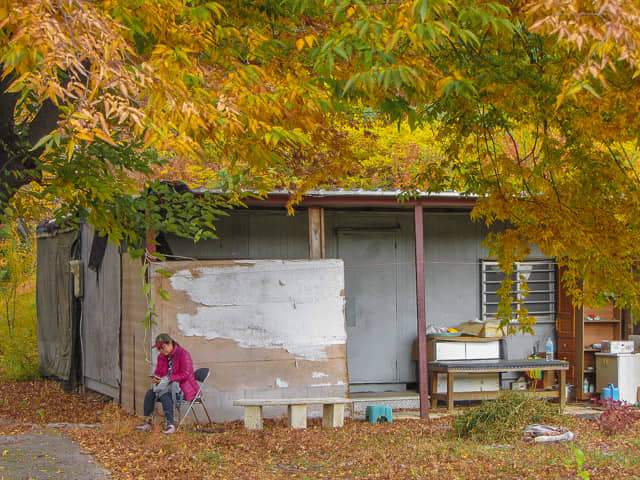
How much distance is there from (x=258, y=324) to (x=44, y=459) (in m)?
3.51

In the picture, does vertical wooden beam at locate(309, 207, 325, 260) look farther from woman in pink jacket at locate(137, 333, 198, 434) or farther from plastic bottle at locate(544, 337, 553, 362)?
plastic bottle at locate(544, 337, 553, 362)

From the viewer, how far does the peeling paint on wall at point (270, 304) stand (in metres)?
10.2

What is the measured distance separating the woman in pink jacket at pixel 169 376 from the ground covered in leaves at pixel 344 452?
1.21 ft

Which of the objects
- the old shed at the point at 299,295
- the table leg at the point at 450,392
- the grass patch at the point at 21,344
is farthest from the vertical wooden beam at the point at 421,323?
the grass patch at the point at 21,344

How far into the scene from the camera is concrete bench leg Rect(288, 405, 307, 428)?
9.73 meters

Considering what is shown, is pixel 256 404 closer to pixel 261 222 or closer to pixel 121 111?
pixel 261 222

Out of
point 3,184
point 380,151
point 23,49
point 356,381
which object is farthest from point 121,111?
point 380,151

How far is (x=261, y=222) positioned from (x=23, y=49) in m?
7.40

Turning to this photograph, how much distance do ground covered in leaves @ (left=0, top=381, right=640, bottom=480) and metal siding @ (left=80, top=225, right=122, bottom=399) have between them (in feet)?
4.97

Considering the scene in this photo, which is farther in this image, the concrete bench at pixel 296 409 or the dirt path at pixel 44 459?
the concrete bench at pixel 296 409

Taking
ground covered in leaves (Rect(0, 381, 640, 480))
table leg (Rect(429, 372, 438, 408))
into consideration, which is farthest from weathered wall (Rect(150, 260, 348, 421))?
table leg (Rect(429, 372, 438, 408))

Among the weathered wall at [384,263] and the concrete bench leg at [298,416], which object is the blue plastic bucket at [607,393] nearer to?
the weathered wall at [384,263]

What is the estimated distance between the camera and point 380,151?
18672 mm

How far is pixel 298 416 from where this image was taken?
9773mm
